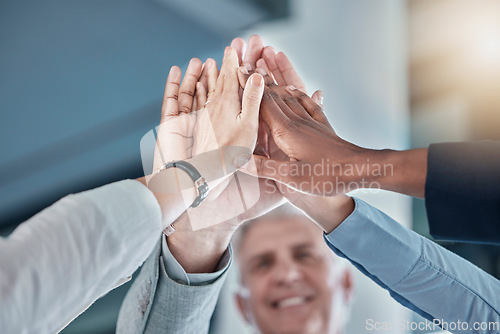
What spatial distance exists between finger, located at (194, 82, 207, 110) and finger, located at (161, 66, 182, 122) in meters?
0.06

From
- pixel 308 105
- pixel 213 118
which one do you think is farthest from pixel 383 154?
pixel 213 118

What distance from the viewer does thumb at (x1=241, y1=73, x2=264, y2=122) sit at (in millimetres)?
1024

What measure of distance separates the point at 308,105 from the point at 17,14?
3.02ft

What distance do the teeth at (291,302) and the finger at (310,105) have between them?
688mm

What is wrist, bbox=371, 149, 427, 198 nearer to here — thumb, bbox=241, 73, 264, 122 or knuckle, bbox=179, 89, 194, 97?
thumb, bbox=241, 73, 264, 122

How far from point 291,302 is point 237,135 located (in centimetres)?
72

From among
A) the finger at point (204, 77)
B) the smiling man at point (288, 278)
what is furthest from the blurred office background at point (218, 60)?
the finger at point (204, 77)

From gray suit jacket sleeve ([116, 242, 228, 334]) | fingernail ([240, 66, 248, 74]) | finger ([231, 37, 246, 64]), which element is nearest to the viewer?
gray suit jacket sleeve ([116, 242, 228, 334])

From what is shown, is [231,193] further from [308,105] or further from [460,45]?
[460,45]

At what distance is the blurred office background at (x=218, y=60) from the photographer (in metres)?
1.28

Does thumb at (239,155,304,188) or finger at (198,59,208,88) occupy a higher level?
finger at (198,59,208,88)

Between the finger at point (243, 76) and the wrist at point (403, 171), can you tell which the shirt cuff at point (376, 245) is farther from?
the finger at point (243, 76)

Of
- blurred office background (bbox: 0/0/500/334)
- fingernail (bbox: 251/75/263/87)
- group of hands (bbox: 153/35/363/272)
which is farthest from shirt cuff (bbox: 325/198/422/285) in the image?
blurred office background (bbox: 0/0/500/334)

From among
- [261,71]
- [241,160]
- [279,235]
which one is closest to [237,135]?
[241,160]
